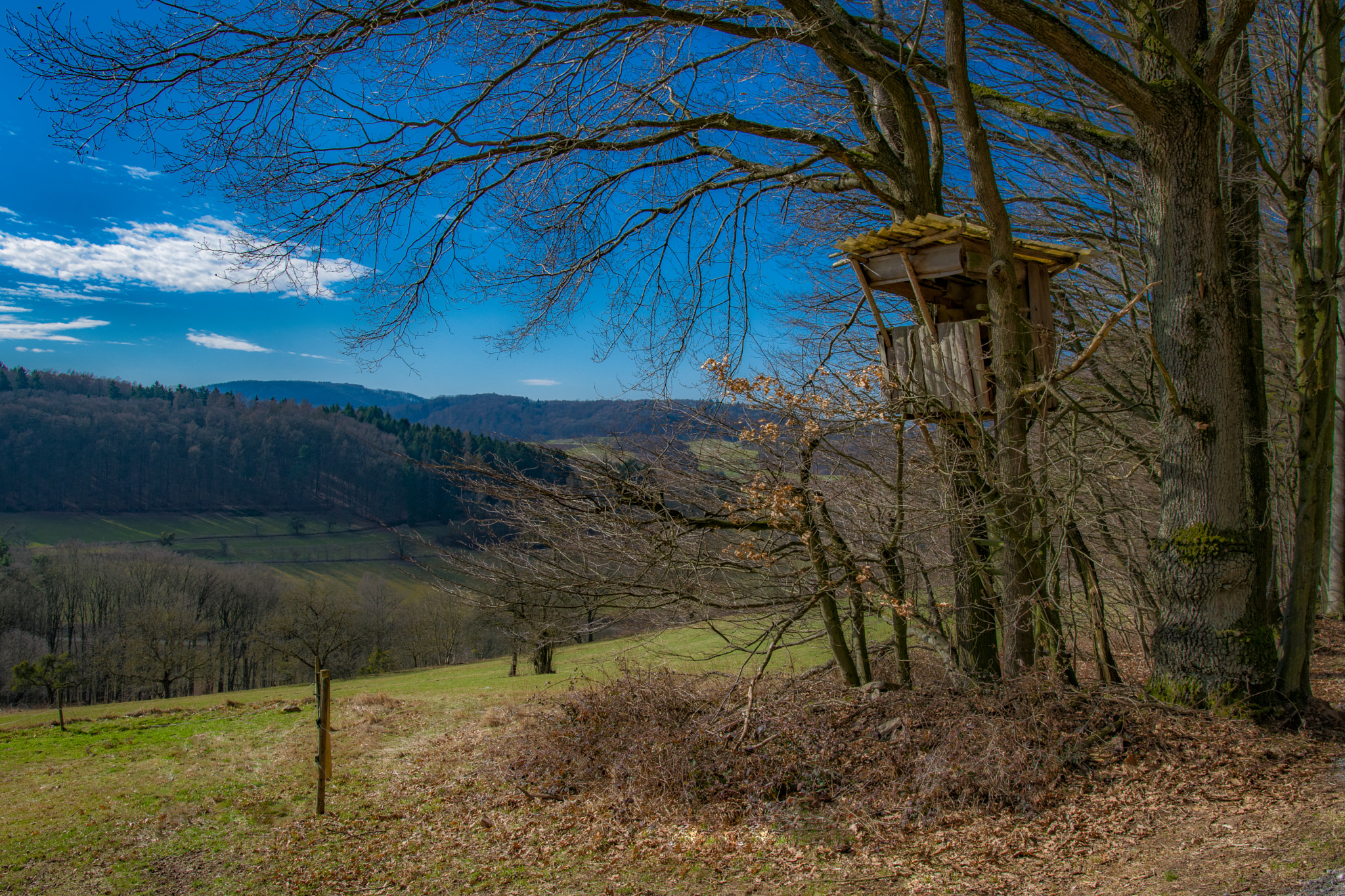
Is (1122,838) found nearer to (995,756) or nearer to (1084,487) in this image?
(995,756)

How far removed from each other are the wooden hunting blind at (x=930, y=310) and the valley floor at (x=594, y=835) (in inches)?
119

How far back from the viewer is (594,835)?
20.6 ft

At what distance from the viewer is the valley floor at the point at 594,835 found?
14.9 feet

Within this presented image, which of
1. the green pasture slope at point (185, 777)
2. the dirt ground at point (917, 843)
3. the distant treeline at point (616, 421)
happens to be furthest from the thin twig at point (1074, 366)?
the green pasture slope at point (185, 777)

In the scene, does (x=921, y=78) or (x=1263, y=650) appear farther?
(x=921, y=78)

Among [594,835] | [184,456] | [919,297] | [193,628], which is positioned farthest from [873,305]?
[184,456]

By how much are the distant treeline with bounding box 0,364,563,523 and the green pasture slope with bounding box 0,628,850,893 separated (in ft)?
275

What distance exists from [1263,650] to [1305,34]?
16.5 feet

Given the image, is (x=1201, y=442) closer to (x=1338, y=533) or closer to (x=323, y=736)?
(x=323, y=736)

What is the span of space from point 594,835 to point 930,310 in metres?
5.32

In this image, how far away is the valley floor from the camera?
14.9 feet

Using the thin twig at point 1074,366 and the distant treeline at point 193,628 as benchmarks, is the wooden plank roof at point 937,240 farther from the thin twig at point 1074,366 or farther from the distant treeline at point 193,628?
the distant treeline at point 193,628

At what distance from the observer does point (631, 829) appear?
6.28m

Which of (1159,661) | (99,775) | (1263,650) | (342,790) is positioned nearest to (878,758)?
(1159,661)
